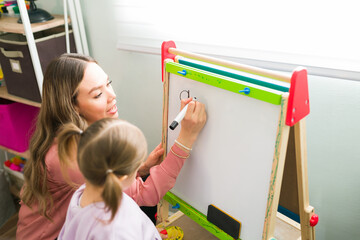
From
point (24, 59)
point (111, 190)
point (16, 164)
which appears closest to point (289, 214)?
point (111, 190)

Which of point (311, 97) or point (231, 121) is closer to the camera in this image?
point (231, 121)

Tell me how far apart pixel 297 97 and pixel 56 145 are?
726 mm

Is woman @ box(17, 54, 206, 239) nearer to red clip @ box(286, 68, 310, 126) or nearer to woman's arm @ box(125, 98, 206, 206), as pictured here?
woman's arm @ box(125, 98, 206, 206)

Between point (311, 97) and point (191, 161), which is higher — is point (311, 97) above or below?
above

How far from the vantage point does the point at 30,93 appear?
162 centimetres

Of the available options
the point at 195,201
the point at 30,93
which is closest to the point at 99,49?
the point at 30,93

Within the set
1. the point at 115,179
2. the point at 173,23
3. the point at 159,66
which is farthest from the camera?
the point at 159,66

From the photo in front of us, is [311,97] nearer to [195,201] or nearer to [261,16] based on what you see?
[261,16]

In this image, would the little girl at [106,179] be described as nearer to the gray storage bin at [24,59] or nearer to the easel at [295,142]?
the easel at [295,142]

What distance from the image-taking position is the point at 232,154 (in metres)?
0.91

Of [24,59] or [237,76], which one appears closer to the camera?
[237,76]

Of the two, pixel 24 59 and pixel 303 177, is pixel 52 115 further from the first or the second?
pixel 303 177

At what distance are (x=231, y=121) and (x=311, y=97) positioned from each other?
41 centimetres

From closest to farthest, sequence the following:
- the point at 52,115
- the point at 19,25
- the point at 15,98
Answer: the point at 52,115 < the point at 19,25 < the point at 15,98
